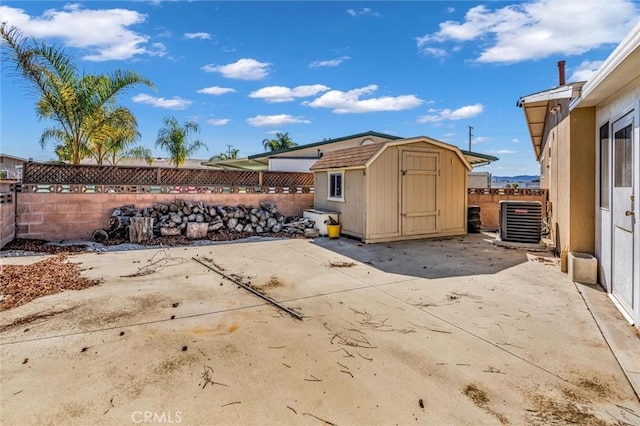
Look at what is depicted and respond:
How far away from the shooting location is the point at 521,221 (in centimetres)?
745

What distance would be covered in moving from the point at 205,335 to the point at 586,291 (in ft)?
15.4

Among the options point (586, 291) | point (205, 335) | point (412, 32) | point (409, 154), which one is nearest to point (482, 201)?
point (409, 154)

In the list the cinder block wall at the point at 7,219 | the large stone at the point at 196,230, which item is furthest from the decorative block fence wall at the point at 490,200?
the cinder block wall at the point at 7,219

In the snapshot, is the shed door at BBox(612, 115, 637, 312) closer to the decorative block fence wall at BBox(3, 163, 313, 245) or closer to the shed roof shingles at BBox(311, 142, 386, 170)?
the shed roof shingles at BBox(311, 142, 386, 170)

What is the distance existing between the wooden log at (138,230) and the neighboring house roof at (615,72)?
8.87m

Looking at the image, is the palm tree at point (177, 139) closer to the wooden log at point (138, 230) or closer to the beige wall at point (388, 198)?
the wooden log at point (138, 230)

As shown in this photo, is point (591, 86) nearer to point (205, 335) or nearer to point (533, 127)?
point (205, 335)

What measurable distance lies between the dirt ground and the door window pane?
1.47 m

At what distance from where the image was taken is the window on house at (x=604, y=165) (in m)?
4.17

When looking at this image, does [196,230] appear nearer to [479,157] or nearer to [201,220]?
[201,220]

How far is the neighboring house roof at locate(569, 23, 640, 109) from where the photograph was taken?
2598mm

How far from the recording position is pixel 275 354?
2623mm

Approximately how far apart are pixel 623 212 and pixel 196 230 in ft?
27.5

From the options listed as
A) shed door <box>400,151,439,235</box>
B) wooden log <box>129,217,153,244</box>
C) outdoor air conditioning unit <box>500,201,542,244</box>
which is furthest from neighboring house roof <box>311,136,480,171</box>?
wooden log <box>129,217,153,244</box>
